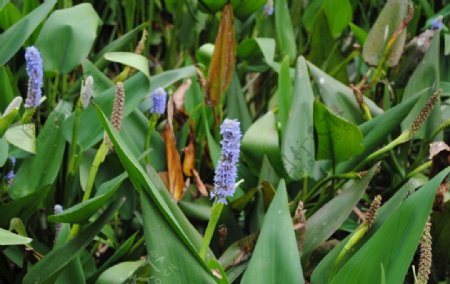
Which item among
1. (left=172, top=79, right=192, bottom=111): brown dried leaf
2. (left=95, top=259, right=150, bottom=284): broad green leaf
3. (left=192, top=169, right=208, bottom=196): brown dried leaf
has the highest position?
A: (left=172, top=79, right=192, bottom=111): brown dried leaf

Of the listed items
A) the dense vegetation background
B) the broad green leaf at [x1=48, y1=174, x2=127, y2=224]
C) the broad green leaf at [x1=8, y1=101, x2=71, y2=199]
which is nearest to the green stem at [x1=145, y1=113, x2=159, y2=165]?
the dense vegetation background

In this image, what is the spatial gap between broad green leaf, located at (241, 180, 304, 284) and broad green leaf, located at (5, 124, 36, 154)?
0.35 meters

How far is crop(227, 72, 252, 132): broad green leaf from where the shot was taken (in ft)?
4.17

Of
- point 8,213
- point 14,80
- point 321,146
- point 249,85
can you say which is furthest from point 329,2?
point 8,213

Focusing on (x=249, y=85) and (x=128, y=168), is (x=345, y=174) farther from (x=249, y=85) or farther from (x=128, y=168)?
(x=249, y=85)

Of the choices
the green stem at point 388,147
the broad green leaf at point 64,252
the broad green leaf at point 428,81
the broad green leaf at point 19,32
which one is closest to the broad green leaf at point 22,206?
the broad green leaf at point 64,252

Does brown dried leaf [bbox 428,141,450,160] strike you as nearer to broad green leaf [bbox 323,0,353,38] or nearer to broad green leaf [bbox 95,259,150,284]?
broad green leaf [bbox 95,259,150,284]

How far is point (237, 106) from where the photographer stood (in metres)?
1.28

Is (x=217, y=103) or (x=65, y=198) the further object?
(x=217, y=103)

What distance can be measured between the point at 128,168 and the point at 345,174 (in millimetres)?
416

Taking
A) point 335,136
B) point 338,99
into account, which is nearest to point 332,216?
point 335,136

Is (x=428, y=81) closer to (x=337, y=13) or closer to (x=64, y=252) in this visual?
(x=337, y=13)

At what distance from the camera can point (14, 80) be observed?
1.23 meters

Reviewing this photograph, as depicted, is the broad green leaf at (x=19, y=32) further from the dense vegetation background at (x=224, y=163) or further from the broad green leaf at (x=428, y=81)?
the broad green leaf at (x=428, y=81)
